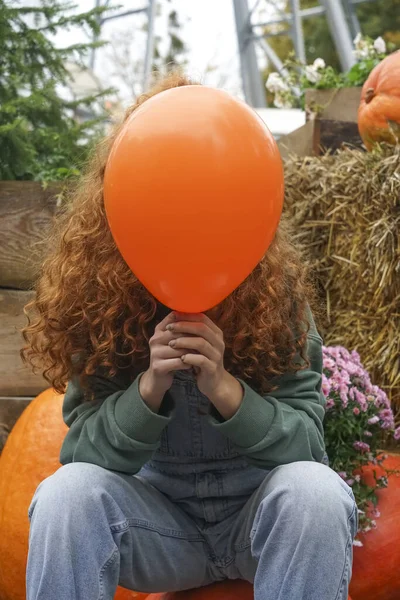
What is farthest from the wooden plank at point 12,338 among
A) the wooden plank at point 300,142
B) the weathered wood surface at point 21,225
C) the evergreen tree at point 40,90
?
the wooden plank at point 300,142

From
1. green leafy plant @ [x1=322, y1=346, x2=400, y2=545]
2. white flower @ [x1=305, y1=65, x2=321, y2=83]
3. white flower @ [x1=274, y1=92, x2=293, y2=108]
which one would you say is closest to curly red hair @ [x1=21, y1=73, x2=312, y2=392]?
green leafy plant @ [x1=322, y1=346, x2=400, y2=545]

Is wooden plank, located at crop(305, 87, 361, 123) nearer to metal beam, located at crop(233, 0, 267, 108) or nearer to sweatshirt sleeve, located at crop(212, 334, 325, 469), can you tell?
sweatshirt sleeve, located at crop(212, 334, 325, 469)

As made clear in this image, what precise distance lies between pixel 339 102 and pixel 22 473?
1.91m

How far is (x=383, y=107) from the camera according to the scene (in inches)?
100

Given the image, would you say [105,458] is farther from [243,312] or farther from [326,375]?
[326,375]

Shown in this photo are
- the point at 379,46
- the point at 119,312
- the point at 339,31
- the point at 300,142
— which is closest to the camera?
the point at 119,312

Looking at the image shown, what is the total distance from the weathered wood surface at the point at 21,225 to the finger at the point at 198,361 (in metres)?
1.24

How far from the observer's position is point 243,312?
1519 millimetres

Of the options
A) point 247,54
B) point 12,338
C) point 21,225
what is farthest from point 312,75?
point 247,54

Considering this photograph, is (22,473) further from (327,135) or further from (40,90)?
(327,135)

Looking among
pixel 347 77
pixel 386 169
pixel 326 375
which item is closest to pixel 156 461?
pixel 326 375

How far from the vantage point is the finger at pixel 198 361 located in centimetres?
126

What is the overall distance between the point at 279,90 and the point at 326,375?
2030mm

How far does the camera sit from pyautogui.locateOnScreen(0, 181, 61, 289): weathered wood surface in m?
2.40
